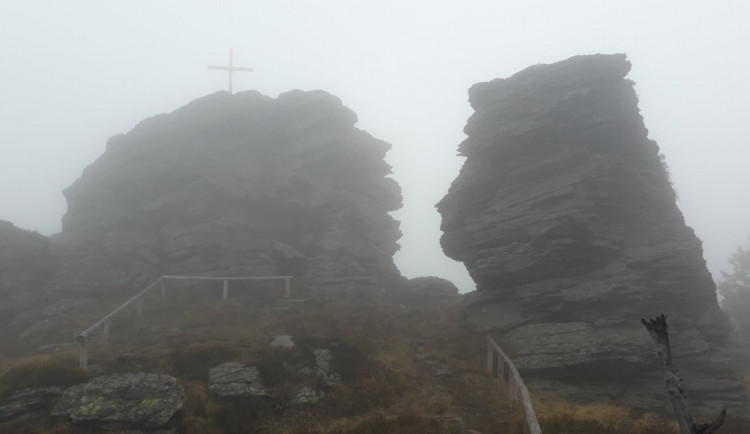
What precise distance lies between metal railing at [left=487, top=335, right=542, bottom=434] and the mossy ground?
474mm

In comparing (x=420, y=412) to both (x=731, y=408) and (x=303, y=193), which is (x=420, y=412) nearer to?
(x=731, y=408)

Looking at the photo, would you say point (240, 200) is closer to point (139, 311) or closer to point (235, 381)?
point (139, 311)

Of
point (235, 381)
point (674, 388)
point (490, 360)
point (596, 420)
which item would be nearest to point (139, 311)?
point (235, 381)

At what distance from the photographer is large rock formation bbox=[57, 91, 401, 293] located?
109 feet

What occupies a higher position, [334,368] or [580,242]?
[580,242]

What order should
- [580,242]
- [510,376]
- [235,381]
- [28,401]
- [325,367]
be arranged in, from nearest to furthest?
[28,401] → [235,381] → [510,376] → [325,367] → [580,242]

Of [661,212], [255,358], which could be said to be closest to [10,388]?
[255,358]

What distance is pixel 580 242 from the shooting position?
80.0 ft

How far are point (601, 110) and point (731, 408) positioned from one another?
1578 centimetres

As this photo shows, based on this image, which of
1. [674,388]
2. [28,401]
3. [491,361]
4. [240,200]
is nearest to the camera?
[674,388]

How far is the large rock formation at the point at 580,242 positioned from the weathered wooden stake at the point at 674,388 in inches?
429

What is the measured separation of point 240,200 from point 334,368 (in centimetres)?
2458

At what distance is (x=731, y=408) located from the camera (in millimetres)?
18656

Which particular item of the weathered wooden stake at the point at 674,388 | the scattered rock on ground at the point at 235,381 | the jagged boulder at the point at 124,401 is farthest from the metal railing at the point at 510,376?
the jagged boulder at the point at 124,401
